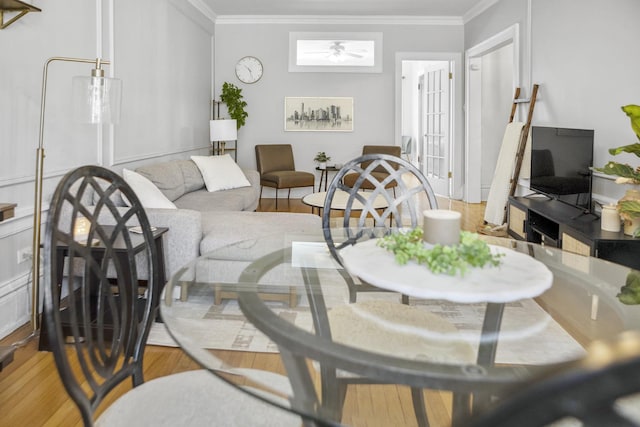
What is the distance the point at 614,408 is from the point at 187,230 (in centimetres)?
269

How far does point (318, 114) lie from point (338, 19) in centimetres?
135

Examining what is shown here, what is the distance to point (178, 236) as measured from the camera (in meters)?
2.90

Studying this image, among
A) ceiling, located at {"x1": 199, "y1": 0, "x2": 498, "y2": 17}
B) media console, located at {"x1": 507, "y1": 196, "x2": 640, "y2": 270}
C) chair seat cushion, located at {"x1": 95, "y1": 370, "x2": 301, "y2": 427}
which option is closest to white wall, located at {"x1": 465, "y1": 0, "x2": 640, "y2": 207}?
media console, located at {"x1": 507, "y1": 196, "x2": 640, "y2": 270}

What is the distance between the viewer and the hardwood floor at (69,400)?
1785 millimetres

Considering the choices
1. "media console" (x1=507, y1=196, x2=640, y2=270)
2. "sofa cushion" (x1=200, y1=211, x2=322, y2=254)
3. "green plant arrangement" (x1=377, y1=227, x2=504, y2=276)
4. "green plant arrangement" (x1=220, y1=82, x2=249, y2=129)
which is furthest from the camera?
"green plant arrangement" (x1=220, y1=82, x2=249, y2=129)

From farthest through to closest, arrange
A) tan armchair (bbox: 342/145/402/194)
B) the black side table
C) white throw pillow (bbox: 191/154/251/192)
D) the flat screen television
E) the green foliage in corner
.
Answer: tan armchair (bbox: 342/145/402/194), white throw pillow (bbox: 191/154/251/192), the flat screen television, the black side table, the green foliage in corner

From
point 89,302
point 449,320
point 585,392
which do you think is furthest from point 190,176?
point 585,392

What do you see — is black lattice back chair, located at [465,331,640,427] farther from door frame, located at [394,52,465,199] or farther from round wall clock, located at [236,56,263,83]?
round wall clock, located at [236,56,263,83]

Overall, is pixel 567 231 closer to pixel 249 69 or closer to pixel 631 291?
pixel 631 291

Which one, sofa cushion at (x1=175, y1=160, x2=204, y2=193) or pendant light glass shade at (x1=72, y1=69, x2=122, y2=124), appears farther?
sofa cushion at (x1=175, y1=160, x2=204, y2=193)

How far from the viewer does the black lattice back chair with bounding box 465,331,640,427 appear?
1.26 feet

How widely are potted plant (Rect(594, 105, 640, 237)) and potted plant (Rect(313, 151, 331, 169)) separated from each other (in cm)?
453

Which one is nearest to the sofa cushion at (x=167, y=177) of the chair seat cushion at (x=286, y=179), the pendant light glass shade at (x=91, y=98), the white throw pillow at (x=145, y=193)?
the white throw pillow at (x=145, y=193)

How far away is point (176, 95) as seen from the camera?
17.7 feet
